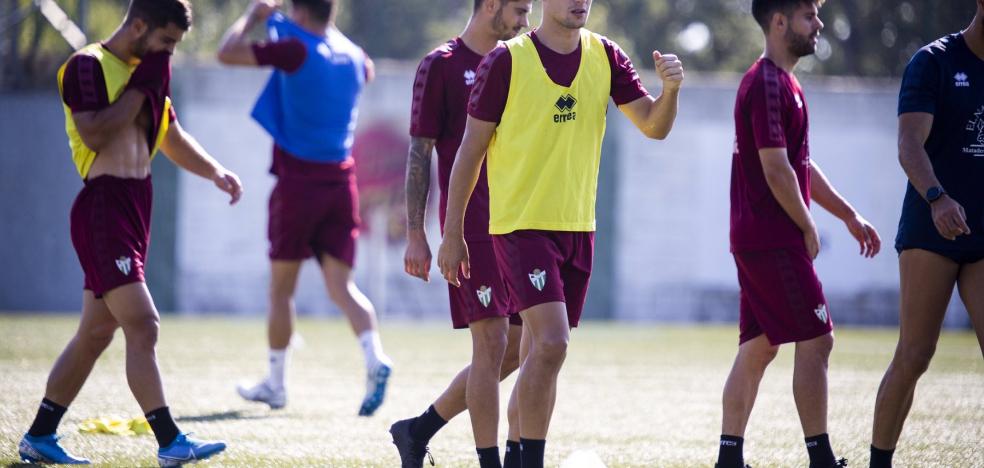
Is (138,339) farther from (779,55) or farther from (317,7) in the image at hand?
(317,7)

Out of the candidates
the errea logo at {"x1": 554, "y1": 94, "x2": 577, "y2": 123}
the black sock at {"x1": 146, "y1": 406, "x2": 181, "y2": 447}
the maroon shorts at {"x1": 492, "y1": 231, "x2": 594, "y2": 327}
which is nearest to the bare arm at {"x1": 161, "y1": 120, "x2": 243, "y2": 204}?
the black sock at {"x1": 146, "y1": 406, "x2": 181, "y2": 447}

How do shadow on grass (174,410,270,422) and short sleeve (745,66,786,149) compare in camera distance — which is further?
shadow on grass (174,410,270,422)

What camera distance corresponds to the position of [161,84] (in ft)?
18.9

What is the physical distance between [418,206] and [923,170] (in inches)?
81.6

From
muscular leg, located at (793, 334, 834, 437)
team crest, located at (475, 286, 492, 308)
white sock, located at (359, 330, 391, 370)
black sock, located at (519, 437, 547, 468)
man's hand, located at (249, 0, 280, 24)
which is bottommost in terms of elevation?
white sock, located at (359, 330, 391, 370)

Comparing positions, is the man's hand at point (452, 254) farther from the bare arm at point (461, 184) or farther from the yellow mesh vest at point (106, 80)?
the yellow mesh vest at point (106, 80)

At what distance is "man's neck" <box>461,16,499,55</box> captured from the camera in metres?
5.58

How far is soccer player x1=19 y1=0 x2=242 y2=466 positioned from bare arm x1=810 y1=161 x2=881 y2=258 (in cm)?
295

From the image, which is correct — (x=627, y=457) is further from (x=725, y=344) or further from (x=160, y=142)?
(x=725, y=344)

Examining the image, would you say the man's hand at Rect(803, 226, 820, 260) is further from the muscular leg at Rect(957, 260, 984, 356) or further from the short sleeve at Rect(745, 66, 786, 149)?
the muscular leg at Rect(957, 260, 984, 356)

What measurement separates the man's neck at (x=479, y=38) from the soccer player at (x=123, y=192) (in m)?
1.29

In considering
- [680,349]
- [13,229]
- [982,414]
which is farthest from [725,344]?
[13,229]

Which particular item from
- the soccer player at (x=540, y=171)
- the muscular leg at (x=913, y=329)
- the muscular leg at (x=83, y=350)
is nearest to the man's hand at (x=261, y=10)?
the muscular leg at (x=83, y=350)

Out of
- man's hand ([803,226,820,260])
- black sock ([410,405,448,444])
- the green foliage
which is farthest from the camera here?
the green foliage
